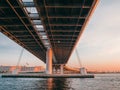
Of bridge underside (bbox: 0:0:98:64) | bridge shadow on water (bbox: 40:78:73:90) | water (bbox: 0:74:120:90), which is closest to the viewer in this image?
bridge underside (bbox: 0:0:98:64)

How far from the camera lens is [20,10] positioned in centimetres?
3328

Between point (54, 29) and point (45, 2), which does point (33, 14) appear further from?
point (54, 29)

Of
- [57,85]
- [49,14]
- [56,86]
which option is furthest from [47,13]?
[57,85]

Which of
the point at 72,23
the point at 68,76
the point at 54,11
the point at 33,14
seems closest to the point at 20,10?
the point at 33,14

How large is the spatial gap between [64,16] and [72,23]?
528 centimetres

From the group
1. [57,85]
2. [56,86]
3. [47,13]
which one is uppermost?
[47,13]

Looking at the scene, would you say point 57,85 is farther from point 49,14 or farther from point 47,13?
point 47,13

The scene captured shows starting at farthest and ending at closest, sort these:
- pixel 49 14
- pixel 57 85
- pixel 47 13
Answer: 1. pixel 57 85
2. pixel 49 14
3. pixel 47 13

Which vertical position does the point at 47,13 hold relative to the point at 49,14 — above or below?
below

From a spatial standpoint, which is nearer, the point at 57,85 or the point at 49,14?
the point at 49,14

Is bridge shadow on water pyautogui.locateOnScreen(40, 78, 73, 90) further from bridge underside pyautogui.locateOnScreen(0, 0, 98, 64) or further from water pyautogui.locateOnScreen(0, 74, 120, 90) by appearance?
bridge underside pyautogui.locateOnScreen(0, 0, 98, 64)

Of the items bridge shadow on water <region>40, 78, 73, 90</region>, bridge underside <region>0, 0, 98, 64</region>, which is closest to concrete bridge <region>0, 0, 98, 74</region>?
bridge underside <region>0, 0, 98, 64</region>

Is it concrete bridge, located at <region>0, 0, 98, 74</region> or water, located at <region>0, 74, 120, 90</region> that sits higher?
concrete bridge, located at <region>0, 0, 98, 74</region>

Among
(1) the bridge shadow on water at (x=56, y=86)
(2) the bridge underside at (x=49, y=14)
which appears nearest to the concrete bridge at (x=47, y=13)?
(2) the bridge underside at (x=49, y=14)
